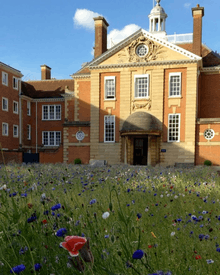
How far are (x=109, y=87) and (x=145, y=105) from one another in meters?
4.49

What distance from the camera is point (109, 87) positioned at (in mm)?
28719

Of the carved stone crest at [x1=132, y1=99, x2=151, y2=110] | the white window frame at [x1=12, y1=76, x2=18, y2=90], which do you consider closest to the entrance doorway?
the carved stone crest at [x1=132, y1=99, x2=151, y2=110]

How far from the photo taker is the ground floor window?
87.8ft

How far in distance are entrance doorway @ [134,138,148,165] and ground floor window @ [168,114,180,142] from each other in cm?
317

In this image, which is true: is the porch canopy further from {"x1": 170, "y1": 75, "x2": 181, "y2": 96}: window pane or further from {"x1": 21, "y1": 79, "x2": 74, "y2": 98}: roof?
{"x1": 21, "y1": 79, "x2": 74, "y2": 98}: roof

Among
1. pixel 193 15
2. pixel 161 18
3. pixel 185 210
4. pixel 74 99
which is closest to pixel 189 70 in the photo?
A: pixel 193 15

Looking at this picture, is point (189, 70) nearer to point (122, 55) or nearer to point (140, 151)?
point (122, 55)

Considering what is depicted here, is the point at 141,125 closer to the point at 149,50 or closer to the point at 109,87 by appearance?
the point at 109,87

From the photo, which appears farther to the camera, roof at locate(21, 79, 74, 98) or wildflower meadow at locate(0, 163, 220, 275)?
roof at locate(21, 79, 74, 98)

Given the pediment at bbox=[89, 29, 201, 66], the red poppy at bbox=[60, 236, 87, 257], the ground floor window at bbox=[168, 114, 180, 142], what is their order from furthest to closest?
the ground floor window at bbox=[168, 114, 180, 142] → the pediment at bbox=[89, 29, 201, 66] → the red poppy at bbox=[60, 236, 87, 257]

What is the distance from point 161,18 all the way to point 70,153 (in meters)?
27.3

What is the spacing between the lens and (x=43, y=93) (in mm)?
40781

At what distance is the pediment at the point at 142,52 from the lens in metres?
26.6

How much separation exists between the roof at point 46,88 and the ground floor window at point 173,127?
18.6 meters
